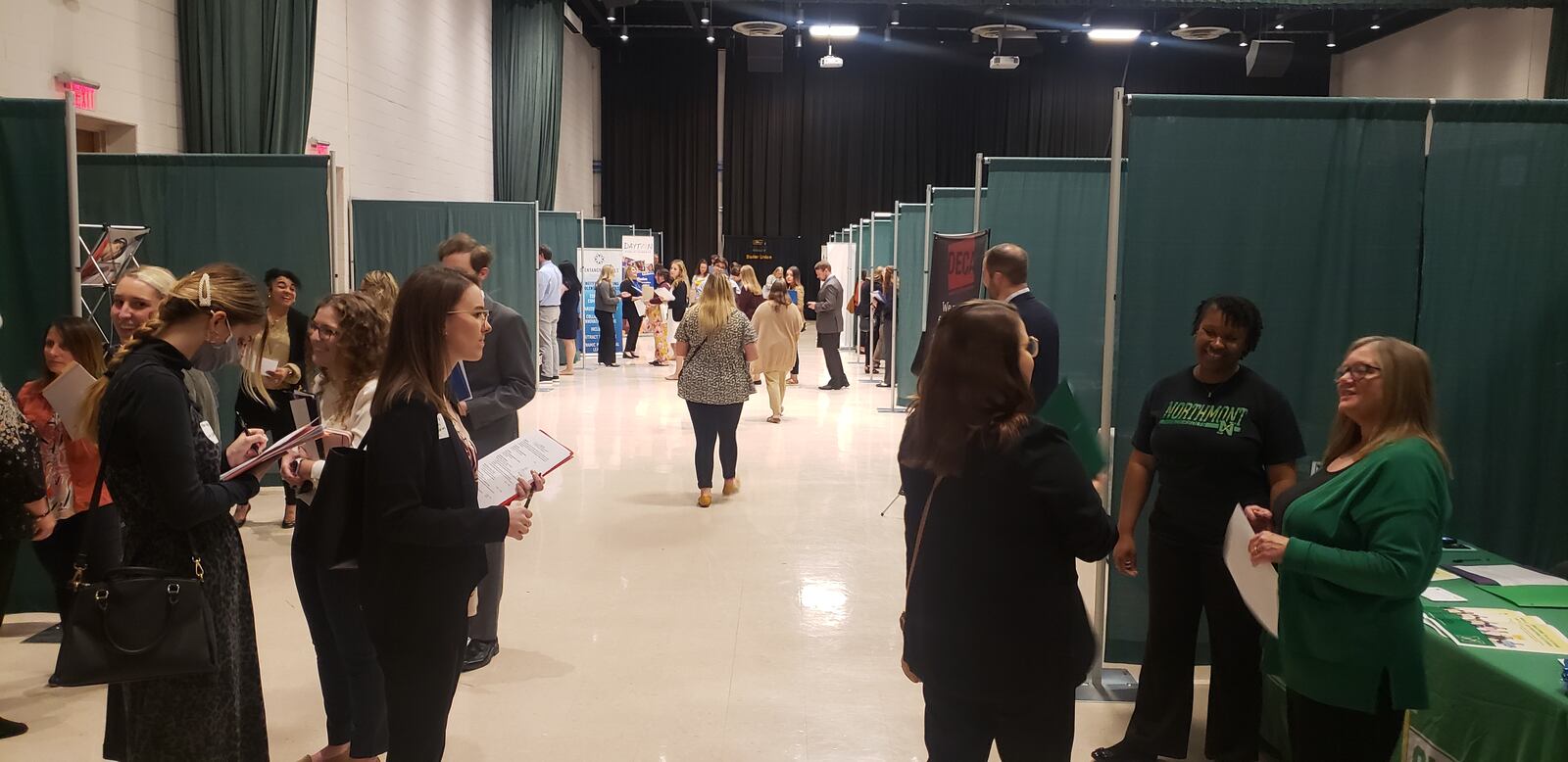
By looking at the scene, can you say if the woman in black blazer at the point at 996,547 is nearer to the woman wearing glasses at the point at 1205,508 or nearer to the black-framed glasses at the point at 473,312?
the black-framed glasses at the point at 473,312

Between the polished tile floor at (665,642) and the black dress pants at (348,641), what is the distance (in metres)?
0.43

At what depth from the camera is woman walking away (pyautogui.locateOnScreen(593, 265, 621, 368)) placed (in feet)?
45.2

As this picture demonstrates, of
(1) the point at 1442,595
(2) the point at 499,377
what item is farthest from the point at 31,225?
(1) the point at 1442,595

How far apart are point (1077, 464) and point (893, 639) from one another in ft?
8.32

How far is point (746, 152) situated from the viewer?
23.4 metres

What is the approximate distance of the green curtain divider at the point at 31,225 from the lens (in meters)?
3.97

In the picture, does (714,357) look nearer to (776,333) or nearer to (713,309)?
(713,309)

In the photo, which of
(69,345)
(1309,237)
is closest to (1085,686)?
(1309,237)

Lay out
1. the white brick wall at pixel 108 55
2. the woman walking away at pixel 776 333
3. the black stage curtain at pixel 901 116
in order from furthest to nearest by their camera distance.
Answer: the black stage curtain at pixel 901 116 → the woman walking away at pixel 776 333 → the white brick wall at pixel 108 55

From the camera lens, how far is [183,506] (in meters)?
2.18

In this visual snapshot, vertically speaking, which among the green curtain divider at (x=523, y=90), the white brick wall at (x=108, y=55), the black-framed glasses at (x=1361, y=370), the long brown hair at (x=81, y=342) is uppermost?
the green curtain divider at (x=523, y=90)

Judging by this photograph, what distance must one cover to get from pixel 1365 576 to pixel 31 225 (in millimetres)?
4489

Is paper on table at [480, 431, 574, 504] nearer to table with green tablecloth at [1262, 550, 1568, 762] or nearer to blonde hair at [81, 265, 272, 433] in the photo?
blonde hair at [81, 265, 272, 433]

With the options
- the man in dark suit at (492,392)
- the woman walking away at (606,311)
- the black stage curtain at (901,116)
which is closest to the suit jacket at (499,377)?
the man in dark suit at (492,392)
